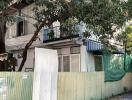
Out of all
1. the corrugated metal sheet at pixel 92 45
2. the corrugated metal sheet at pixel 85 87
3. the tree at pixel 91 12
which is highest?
the tree at pixel 91 12

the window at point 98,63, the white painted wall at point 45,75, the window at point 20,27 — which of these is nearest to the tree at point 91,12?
the white painted wall at point 45,75

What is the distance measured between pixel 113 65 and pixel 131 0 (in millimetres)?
4663

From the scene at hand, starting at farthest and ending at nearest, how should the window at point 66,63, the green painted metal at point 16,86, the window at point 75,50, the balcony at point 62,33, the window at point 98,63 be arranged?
the window at point 98,63
the window at point 66,63
the window at point 75,50
the balcony at point 62,33
the green painted metal at point 16,86

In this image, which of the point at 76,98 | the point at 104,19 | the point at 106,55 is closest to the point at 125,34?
the point at 106,55

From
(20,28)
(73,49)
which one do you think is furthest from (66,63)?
(20,28)

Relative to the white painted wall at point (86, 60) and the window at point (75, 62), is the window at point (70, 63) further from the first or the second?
the white painted wall at point (86, 60)

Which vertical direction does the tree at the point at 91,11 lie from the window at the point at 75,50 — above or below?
above

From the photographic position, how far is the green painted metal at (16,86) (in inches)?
341

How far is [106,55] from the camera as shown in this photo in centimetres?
1492

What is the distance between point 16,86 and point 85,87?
14.4 ft

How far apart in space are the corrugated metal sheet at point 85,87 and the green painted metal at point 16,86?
171 cm

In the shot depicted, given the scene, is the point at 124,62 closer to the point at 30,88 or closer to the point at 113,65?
the point at 113,65

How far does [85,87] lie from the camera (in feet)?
41.3

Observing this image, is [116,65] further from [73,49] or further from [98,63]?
[73,49]
